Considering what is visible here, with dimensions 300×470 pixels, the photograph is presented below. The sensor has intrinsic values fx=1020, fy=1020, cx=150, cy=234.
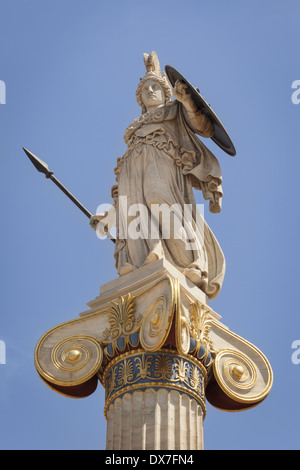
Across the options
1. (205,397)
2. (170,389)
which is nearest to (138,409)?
(170,389)

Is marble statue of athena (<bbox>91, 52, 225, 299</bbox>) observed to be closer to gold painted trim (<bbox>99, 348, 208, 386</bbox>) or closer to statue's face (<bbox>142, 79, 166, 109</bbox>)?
statue's face (<bbox>142, 79, 166, 109</bbox>)

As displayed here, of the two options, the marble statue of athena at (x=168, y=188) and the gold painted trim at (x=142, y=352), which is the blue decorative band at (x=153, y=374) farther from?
the marble statue of athena at (x=168, y=188)

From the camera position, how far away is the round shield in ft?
59.0

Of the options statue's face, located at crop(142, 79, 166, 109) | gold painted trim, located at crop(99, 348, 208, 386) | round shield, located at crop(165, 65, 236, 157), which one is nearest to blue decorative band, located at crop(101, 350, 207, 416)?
gold painted trim, located at crop(99, 348, 208, 386)

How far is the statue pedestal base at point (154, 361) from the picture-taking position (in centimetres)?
1416

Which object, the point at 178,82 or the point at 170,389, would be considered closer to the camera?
the point at 170,389

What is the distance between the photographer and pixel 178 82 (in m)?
18.1

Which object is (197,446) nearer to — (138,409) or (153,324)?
(138,409)

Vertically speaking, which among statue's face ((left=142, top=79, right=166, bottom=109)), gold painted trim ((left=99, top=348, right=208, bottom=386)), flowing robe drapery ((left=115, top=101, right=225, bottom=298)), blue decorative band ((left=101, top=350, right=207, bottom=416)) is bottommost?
blue decorative band ((left=101, top=350, right=207, bottom=416))

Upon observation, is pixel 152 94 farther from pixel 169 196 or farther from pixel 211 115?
pixel 169 196

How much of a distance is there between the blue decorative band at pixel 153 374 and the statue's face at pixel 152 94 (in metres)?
6.01

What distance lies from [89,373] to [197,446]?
207cm

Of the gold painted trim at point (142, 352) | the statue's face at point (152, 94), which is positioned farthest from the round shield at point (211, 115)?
the gold painted trim at point (142, 352)
